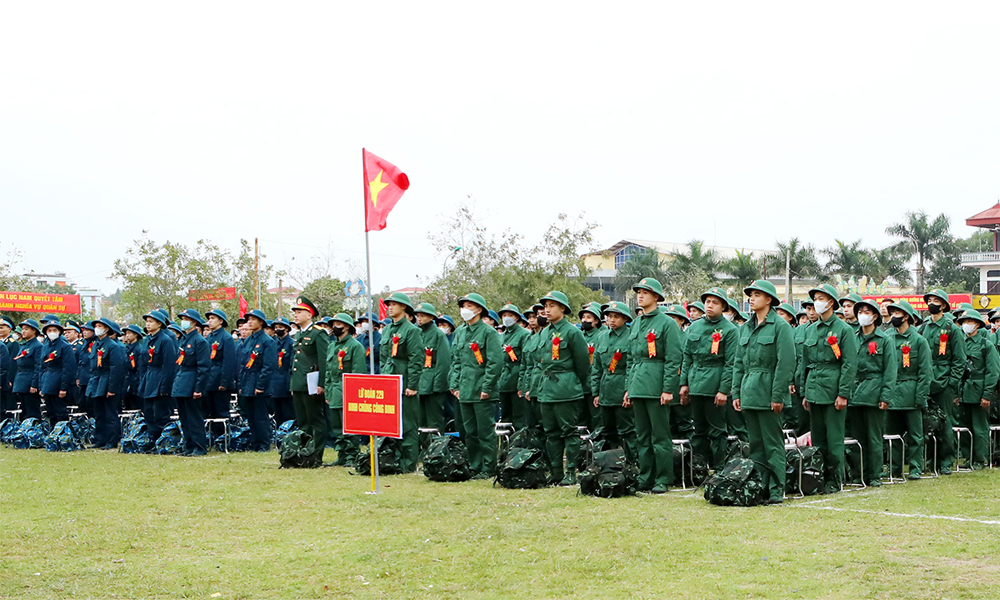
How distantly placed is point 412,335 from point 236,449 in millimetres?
4639

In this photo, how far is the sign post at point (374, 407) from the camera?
34.3 ft

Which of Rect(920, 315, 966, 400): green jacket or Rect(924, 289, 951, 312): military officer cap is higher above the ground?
Rect(924, 289, 951, 312): military officer cap

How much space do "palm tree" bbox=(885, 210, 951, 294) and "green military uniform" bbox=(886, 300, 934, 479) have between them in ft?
173

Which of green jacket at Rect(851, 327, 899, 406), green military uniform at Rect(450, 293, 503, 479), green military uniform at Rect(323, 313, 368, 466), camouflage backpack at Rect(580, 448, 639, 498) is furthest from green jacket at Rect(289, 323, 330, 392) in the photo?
green jacket at Rect(851, 327, 899, 406)

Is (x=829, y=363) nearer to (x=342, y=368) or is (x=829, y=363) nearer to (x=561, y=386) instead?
(x=561, y=386)

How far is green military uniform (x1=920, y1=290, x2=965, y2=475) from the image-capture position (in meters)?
12.2

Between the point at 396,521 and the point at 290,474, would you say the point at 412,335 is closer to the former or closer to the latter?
the point at 290,474

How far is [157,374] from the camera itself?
612 inches

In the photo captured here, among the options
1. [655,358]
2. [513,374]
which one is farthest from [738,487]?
[513,374]

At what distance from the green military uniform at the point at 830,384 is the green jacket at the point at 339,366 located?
18.6 feet

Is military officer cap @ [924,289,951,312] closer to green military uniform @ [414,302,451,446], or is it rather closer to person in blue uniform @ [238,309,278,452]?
green military uniform @ [414,302,451,446]

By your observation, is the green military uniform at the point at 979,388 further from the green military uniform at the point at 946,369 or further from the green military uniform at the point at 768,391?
the green military uniform at the point at 768,391

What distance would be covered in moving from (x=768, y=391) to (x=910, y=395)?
2.79 m

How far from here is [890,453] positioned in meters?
11.3
